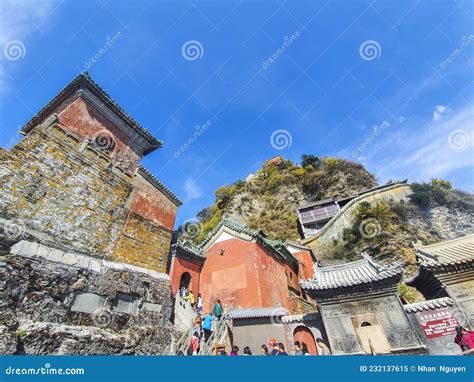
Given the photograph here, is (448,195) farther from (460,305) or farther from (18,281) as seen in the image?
(18,281)

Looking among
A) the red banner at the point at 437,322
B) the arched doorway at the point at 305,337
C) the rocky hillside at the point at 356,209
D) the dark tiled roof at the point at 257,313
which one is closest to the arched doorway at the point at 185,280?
the dark tiled roof at the point at 257,313

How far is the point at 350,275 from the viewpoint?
1201 centimetres

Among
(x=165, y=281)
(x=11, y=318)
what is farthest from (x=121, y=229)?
(x=11, y=318)

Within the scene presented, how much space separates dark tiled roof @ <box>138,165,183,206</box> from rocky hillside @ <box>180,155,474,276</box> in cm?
2001

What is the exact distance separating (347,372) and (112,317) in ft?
21.0

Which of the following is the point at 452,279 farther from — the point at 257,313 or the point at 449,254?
the point at 257,313

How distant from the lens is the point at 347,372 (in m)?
3.78

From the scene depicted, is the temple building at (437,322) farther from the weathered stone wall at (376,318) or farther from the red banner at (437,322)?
the weathered stone wall at (376,318)

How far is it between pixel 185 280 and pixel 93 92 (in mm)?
11603

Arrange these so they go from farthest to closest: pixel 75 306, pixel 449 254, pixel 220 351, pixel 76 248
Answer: pixel 449 254 → pixel 220 351 → pixel 76 248 → pixel 75 306

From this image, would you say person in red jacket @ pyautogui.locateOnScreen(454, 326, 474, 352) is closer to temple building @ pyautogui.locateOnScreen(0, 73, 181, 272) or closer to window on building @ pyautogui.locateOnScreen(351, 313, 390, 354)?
window on building @ pyautogui.locateOnScreen(351, 313, 390, 354)

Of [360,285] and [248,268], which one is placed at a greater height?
[248,268]

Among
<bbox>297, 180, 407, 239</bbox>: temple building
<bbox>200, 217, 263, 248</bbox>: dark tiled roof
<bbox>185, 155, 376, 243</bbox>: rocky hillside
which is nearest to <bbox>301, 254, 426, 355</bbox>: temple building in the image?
<bbox>200, 217, 263, 248</bbox>: dark tiled roof

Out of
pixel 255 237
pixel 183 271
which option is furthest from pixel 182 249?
pixel 255 237
